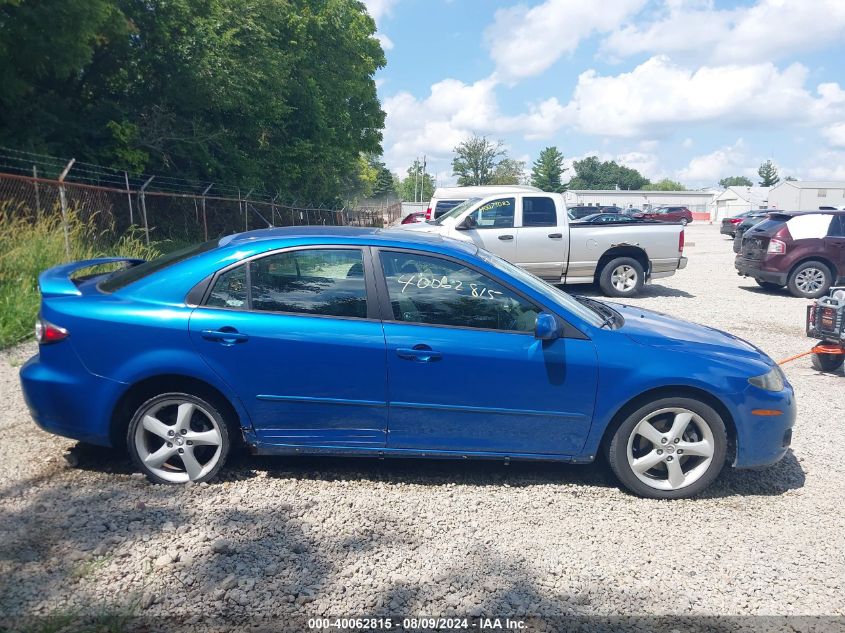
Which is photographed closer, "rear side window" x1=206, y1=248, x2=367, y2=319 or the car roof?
"rear side window" x1=206, y1=248, x2=367, y2=319

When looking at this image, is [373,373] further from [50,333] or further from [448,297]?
[50,333]

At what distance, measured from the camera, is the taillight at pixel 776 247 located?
1210 centimetres

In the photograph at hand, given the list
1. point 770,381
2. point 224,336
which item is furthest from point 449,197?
point 224,336

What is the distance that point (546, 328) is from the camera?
370 cm

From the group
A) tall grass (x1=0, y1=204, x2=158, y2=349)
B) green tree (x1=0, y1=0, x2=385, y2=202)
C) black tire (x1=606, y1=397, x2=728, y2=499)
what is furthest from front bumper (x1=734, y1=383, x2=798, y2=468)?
green tree (x1=0, y1=0, x2=385, y2=202)

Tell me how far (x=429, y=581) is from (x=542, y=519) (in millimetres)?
924

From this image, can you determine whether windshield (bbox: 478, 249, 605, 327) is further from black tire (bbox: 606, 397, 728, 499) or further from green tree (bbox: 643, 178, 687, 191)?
green tree (bbox: 643, 178, 687, 191)

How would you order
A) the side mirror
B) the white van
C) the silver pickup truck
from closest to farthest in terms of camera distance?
the side mirror < the silver pickup truck < the white van

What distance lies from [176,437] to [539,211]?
354 inches

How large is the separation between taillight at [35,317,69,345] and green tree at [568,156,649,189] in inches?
5764

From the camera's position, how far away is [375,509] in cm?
370

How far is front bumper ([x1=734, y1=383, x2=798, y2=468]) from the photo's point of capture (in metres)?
3.87

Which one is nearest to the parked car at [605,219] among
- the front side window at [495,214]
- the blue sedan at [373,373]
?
the front side window at [495,214]

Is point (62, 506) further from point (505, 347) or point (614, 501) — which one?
point (614, 501)
